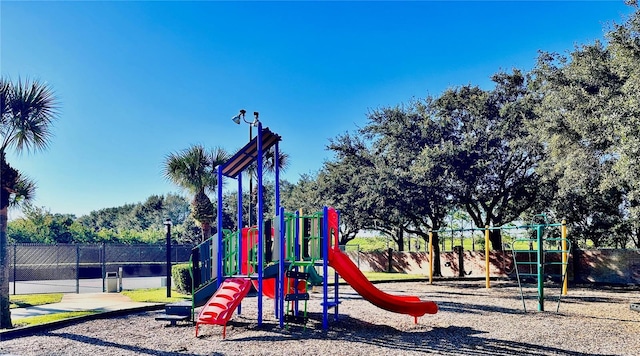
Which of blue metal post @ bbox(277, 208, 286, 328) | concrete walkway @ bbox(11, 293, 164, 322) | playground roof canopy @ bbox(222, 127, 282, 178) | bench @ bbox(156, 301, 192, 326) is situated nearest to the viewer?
blue metal post @ bbox(277, 208, 286, 328)

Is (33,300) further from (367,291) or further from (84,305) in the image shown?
(367,291)

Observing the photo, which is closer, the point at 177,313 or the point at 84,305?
the point at 177,313

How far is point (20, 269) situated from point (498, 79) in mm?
25056

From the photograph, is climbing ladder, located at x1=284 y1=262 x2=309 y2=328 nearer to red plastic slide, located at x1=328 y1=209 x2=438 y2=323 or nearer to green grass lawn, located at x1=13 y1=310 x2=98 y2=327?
red plastic slide, located at x1=328 y1=209 x2=438 y2=323

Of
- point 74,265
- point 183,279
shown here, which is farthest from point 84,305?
point 74,265

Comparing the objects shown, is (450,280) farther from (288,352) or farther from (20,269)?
(20,269)

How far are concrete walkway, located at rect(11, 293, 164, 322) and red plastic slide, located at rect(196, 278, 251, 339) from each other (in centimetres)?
401

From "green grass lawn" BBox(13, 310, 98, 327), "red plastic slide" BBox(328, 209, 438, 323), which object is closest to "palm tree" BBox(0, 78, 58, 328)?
"green grass lawn" BBox(13, 310, 98, 327)

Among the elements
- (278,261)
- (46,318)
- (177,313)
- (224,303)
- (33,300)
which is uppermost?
(278,261)

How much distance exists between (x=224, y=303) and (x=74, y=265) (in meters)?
18.8

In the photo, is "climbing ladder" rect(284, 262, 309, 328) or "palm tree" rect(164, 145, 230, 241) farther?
"palm tree" rect(164, 145, 230, 241)

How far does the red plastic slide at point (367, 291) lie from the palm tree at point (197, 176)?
9.82 metres

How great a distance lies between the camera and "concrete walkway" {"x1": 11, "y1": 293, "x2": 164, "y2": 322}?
12281mm

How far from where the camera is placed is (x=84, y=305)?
13719 mm
